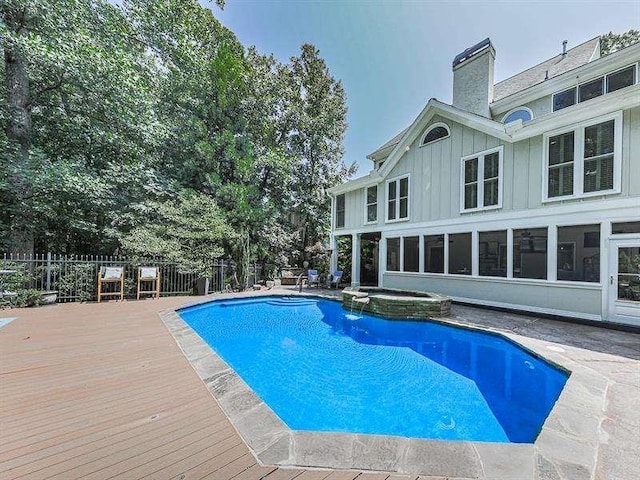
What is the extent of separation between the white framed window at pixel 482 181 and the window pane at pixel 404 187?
2.31m

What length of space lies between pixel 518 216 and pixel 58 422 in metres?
10.7

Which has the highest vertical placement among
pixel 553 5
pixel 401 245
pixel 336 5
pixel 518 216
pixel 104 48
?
pixel 336 5

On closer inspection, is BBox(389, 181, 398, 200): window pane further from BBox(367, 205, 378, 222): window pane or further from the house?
BBox(367, 205, 378, 222): window pane

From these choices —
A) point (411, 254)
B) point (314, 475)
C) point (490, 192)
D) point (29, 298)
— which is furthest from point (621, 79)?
point (29, 298)

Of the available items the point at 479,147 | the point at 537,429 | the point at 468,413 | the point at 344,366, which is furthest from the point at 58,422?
the point at 479,147

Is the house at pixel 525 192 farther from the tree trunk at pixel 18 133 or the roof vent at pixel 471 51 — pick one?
the tree trunk at pixel 18 133

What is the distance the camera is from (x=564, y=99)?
919 centimetres

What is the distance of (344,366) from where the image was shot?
5066 millimetres

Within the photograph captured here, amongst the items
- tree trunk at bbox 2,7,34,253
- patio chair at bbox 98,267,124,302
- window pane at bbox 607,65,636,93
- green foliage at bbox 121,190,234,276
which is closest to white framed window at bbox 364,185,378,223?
green foliage at bbox 121,190,234,276

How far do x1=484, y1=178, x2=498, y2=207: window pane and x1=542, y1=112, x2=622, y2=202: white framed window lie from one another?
1315 millimetres

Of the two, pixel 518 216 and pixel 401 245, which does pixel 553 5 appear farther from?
pixel 401 245

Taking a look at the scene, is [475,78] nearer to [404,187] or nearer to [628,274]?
[404,187]

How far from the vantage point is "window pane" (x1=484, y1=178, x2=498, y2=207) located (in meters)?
9.17

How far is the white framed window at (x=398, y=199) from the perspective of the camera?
39.3 ft
